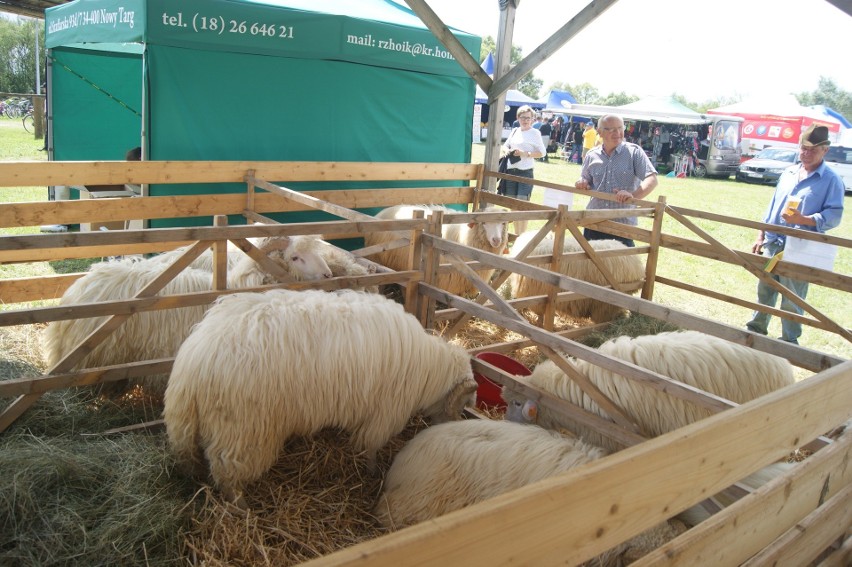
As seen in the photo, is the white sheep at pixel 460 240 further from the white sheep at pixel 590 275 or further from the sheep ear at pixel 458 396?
the sheep ear at pixel 458 396

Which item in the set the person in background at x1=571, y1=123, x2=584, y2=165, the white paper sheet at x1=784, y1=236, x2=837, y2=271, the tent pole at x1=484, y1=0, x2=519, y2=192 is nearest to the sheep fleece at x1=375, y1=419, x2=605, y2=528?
the white paper sheet at x1=784, y1=236, x2=837, y2=271

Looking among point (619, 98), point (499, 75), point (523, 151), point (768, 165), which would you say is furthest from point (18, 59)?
point (619, 98)

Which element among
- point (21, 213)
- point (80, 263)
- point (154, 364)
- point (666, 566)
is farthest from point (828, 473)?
point (80, 263)

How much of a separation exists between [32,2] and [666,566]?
1293 cm

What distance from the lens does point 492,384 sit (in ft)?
16.2

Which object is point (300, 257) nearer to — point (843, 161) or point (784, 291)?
point (784, 291)

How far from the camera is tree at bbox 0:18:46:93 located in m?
38.3

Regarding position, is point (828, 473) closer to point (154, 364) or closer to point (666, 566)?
point (666, 566)

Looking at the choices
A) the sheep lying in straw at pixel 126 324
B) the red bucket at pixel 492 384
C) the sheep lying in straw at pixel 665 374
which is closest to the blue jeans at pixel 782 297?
the sheep lying in straw at pixel 665 374

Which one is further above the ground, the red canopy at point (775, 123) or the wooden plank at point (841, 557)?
the red canopy at point (775, 123)

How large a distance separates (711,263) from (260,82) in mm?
8737

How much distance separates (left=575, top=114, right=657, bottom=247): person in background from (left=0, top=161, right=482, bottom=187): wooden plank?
71.5 inches

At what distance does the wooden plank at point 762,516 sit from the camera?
177cm

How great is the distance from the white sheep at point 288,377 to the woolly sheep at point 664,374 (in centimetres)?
71
